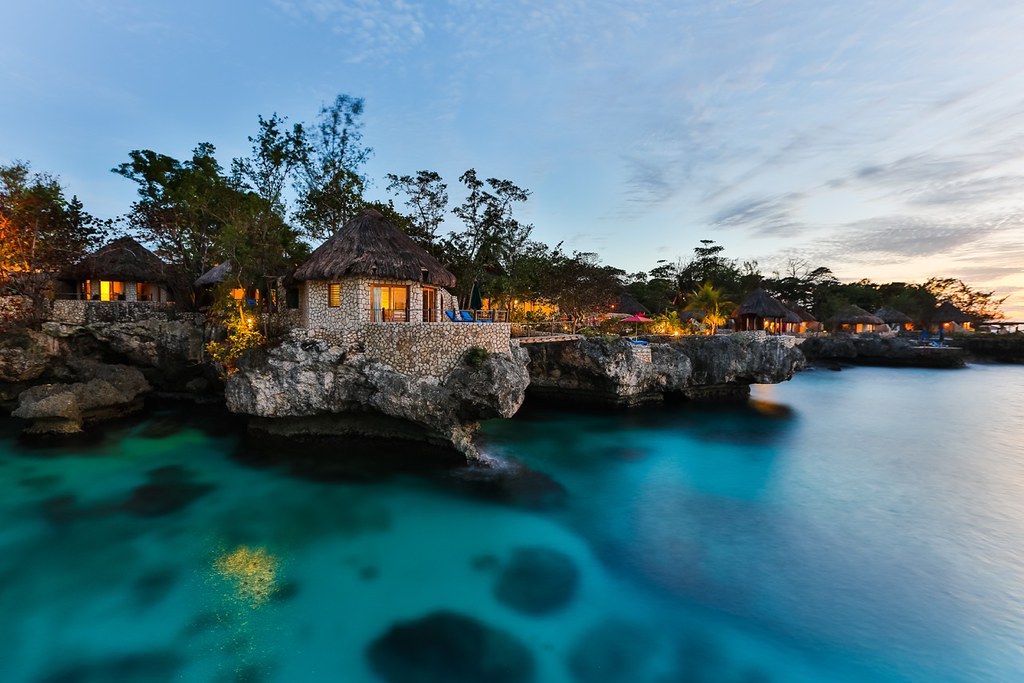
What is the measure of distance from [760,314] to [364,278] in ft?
124

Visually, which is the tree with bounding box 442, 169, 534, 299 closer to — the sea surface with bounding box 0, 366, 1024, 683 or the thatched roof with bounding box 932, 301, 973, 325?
the sea surface with bounding box 0, 366, 1024, 683

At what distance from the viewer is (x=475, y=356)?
50.3 ft

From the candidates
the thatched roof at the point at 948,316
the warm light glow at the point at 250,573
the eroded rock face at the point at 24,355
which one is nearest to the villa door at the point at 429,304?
the warm light glow at the point at 250,573

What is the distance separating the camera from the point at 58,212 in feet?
75.8

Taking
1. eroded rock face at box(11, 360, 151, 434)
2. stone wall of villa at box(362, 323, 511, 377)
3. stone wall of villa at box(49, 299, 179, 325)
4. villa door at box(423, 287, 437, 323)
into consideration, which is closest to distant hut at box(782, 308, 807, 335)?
villa door at box(423, 287, 437, 323)

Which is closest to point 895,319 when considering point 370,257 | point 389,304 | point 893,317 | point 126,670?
point 893,317

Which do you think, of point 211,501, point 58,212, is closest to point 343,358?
point 211,501

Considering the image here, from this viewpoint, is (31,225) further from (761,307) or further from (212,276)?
(761,307)

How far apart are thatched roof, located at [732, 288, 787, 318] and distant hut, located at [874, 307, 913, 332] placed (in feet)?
111

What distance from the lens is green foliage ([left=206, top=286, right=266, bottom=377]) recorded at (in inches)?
672

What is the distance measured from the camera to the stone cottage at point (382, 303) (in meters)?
15.5

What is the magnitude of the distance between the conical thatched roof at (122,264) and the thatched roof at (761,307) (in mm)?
45901

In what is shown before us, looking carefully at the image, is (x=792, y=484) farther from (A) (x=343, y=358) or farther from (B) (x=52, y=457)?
(B) (x=52, y=457)

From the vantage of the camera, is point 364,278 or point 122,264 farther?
point 122,264
